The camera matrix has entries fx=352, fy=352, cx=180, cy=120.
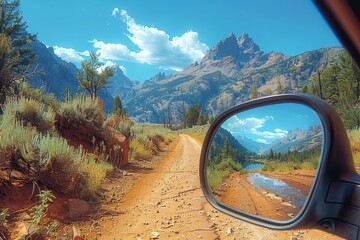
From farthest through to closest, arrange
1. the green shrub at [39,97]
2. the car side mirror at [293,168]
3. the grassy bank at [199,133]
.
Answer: the grassy bank at [199,133] → the green shrub at [39,97] → the car side mirror at [293,168]

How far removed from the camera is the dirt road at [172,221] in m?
4.37

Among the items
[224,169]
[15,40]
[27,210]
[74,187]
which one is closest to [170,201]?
[74,187]

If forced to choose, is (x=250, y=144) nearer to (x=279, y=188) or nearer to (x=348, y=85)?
(x=279, y=188)

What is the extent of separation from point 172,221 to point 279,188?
3.58 metres

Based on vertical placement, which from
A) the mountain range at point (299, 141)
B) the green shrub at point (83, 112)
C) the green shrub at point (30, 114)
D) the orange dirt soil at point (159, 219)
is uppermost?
the mountain range at point (299, 141)

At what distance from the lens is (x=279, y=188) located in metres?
1.74

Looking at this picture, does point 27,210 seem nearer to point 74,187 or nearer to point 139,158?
point 74,187

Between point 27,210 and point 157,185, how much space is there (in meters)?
3.77

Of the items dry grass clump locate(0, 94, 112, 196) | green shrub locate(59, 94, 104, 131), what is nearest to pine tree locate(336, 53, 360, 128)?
green shrub locate(59, 94, 104, 131)

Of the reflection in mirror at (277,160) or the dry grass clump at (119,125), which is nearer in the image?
the reflection in mirror at (277,160)

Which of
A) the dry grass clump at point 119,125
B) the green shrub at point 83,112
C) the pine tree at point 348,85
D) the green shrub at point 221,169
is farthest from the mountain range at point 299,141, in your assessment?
the pine tree at point 348,85

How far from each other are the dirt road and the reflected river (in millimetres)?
2105

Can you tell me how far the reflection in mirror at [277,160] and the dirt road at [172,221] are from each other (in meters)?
1.99

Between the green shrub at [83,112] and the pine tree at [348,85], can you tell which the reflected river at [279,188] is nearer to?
the green shrub at [83,112]
